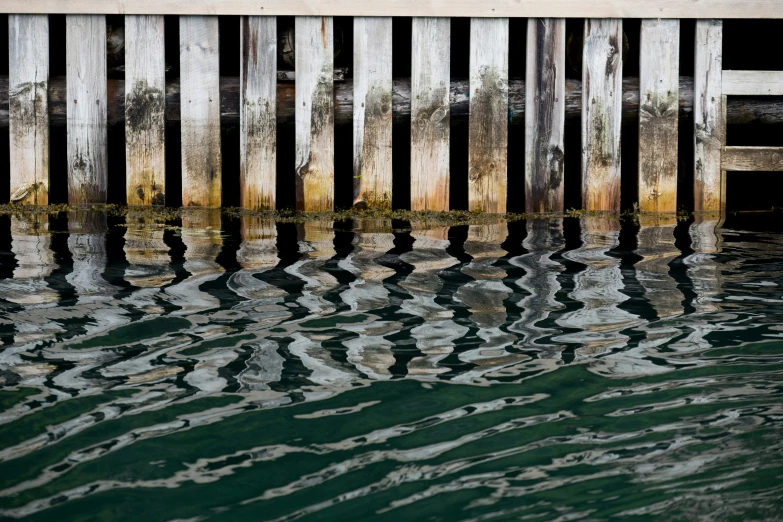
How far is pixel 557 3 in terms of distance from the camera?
6.01 metres

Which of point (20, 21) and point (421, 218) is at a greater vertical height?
point (20, 21)

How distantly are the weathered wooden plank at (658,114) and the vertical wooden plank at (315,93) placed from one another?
193cm

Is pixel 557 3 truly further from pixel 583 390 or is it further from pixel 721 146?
pixel 583 390

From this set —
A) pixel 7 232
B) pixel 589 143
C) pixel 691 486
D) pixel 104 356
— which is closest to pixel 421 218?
pixel 589 143

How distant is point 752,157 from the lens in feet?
20.4

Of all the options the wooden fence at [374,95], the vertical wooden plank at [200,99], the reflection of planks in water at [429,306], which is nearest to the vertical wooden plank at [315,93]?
the wooden fence at [374,95]

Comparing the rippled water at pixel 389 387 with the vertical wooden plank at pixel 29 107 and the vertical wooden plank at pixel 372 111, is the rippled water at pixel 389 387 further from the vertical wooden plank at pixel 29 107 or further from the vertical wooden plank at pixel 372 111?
the vertical wooden plank at pixel 29 107

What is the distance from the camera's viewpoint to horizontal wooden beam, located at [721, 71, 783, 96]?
20.4 feet

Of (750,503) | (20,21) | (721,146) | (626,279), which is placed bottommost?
(750,503)

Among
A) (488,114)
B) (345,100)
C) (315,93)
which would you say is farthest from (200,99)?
(488,114)

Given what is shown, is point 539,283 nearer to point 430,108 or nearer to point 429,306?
point 429,306

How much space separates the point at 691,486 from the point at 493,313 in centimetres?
148

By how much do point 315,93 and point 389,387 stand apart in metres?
3.69

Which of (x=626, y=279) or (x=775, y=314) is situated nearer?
(x=775, y=314)
